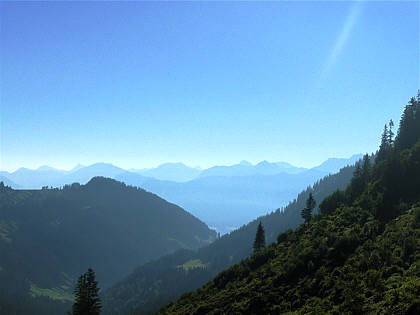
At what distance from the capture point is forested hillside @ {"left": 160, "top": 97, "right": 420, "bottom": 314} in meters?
35.2

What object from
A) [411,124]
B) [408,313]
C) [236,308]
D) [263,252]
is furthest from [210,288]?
[411,124]

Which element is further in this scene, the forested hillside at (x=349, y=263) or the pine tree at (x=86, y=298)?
the pine tree at (x=86, y=298)

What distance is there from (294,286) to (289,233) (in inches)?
Result: 1521

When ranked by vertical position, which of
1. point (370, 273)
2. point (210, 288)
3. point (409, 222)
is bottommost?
point (210, 288)

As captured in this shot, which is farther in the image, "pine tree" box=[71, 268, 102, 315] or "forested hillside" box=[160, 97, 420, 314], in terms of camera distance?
"pine tree" box=[71, 268, 102, 315]

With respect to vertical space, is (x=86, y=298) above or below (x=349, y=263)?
below

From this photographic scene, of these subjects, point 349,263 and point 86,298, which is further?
point 86,298

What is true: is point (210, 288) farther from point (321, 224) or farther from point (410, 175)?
point (410, 175)

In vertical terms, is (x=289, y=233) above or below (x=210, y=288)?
above

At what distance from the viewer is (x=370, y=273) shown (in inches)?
1587

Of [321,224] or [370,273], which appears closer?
[370,273]

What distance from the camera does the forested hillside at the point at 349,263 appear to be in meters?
35.2

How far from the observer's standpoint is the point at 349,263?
47.9 meters

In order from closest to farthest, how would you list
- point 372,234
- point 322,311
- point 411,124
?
point 322,311, point 372,234, point 411,124
